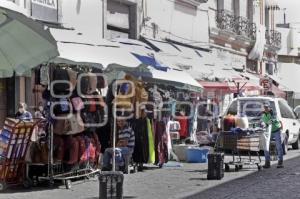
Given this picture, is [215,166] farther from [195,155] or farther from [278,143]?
[195,155]

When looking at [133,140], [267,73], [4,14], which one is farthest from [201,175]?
[267,73]

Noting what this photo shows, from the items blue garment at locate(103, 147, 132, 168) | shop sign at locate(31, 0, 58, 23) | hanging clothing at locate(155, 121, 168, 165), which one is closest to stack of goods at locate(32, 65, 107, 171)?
blue garment at locate(103, 147, 132, 168)

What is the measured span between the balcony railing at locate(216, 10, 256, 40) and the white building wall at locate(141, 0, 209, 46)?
1639 millimetres

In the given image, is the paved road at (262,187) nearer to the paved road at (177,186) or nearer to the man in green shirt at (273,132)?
the paved road at (177,186)

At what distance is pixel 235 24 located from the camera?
32.1m

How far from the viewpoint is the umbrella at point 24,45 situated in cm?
1077

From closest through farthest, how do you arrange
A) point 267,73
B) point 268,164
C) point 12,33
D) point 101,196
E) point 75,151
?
point 101,196 → point 12,33 → point 75,151 → point 268,164 → point 267,73

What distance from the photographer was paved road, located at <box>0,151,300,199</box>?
38.0 feet

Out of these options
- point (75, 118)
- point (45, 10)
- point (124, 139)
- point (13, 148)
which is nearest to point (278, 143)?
point (124, 139)

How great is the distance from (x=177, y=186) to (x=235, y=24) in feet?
66.3

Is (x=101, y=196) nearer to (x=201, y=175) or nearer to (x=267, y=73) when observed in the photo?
(x=201, y=175)

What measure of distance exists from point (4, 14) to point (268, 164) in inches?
331

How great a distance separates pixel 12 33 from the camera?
35.7 feet

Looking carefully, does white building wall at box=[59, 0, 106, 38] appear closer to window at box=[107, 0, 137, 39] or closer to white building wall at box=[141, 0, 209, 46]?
window at box=[107, 0, 137, 39]
